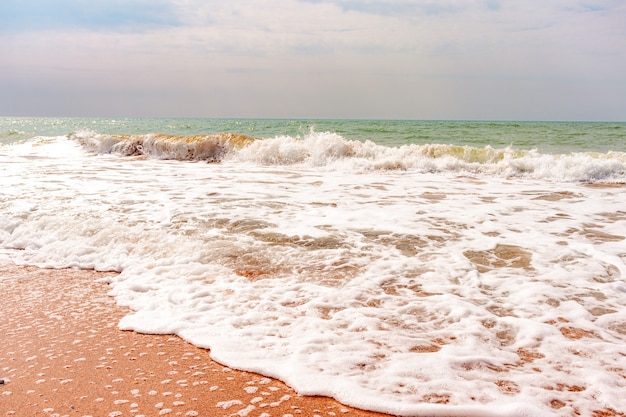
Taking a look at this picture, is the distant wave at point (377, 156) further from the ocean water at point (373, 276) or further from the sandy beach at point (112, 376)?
the sandy beach at point (112, 376)

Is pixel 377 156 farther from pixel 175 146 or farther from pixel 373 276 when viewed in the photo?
pixel 373 276

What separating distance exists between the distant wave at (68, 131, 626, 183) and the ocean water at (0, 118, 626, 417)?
2271 mm

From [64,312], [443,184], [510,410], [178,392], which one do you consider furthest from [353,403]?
[443,184]

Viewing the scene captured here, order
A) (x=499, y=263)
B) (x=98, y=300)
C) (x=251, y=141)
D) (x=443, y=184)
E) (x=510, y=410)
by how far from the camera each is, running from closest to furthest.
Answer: (x=510, y=410), (x=98, y=300), (x=499, y=263), (x=443, y=184), (x=251, y=141)

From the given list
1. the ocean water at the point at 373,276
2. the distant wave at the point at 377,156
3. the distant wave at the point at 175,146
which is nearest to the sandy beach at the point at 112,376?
the ocean water at the point at 373,276

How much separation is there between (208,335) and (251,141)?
15.2 m

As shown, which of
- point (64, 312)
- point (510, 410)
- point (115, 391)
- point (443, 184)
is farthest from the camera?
point (443, 184)

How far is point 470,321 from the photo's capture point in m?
3.68

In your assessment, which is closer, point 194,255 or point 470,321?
point 470,321

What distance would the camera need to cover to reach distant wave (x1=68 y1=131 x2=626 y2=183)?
12.6m

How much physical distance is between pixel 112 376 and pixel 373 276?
249 centimetres

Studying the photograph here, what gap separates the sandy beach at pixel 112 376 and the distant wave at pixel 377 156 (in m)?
11.1

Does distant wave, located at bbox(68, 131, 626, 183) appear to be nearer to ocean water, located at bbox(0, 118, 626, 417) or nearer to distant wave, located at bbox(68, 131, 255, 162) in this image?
distant wave, located at bbox(68, 131, 255, 162)

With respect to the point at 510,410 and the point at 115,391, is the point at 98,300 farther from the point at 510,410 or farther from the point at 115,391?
the point at 510,410
